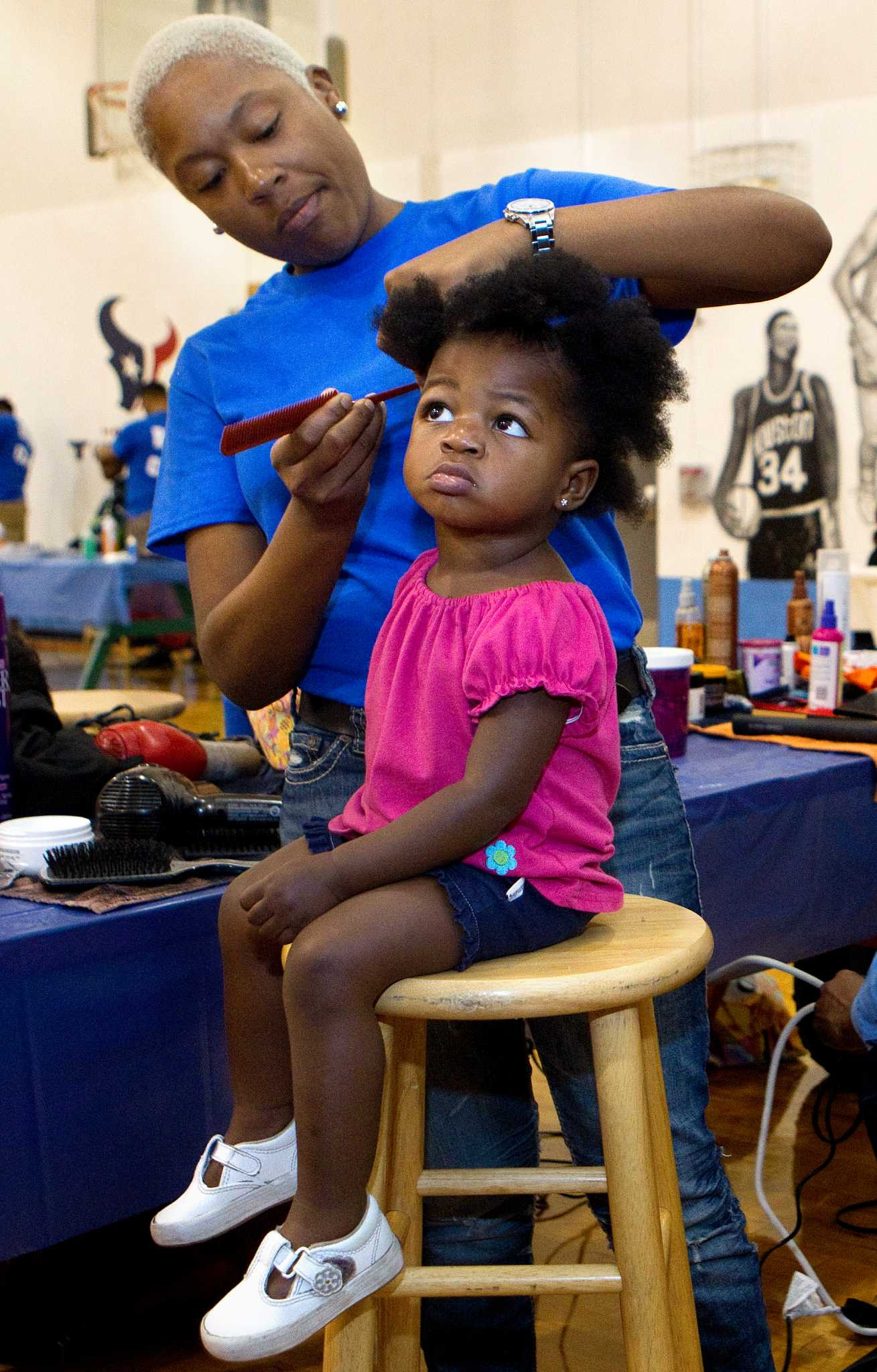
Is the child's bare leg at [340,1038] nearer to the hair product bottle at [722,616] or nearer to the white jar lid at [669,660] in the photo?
the white jar lid at [669,660]

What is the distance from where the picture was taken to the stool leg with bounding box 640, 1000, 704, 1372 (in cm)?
119

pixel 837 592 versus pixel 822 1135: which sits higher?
pixel 837 592

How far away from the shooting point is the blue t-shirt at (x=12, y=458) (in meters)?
10.0

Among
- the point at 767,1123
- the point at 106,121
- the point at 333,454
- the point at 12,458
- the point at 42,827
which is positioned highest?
the point at 106,121

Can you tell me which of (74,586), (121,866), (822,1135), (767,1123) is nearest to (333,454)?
(121,866)

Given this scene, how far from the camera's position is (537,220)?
1194 mm

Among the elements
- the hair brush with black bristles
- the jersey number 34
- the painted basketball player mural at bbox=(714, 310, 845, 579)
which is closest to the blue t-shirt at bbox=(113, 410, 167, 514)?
the painted basketball player mural at bbox=(714, 310, 845, 579)

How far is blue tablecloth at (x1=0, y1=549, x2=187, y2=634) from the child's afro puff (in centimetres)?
585

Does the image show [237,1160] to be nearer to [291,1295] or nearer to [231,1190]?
[231,1190]

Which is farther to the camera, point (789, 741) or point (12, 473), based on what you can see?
point (12, 473)

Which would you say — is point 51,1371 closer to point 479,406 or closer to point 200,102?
point 479,406

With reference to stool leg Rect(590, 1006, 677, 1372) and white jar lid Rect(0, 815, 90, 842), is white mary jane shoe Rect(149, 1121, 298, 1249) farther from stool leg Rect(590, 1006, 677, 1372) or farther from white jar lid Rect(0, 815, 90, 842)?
white jar lid Rect(0, 815, 90, 842)

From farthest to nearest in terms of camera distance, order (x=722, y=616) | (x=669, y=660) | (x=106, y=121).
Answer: (x=106, y=121) < (x=722, y=616) < (x=669, y=660)

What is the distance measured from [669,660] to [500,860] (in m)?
1.37
